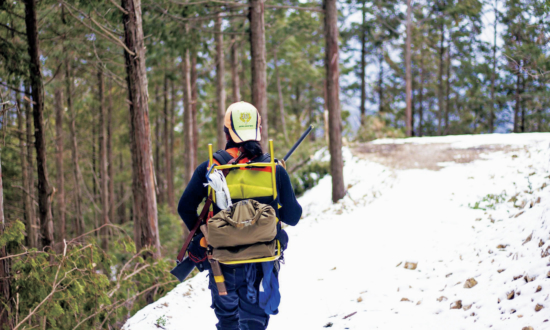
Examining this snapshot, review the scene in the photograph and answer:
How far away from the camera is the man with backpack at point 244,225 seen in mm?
2945

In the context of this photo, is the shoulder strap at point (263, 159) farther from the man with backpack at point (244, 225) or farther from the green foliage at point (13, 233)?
the green foliage at point (13, 233)

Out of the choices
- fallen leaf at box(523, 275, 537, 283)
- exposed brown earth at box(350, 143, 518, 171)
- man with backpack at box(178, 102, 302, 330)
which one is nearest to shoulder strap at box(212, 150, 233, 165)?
man with backpack at box(178, 102, 302, 330)

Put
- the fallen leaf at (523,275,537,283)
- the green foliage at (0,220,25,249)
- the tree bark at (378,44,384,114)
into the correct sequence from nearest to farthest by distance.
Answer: the green foliage at (0,220,25,249)
the fallen leaf at (523,275,537,283)
the tree bark at (378,44,384,114)

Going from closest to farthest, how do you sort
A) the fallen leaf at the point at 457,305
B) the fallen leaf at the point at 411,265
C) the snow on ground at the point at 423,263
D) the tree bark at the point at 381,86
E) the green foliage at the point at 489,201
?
the snow on ground at the point at 423,263, the fallen leaf at the point at 457,305, the fallen leaf at the point at 411,265, the green foliage at the point at 489,201, the tree bark at the point at 381,86

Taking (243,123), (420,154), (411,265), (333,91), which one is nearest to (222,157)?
(243,123)

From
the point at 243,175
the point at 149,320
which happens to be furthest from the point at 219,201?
the point at 149,320

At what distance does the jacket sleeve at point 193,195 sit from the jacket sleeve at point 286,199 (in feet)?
1.92

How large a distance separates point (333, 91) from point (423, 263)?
20.7ft

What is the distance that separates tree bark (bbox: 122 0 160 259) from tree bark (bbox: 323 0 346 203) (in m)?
5.61

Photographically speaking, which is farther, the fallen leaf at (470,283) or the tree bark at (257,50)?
the tree bark at (257,50)

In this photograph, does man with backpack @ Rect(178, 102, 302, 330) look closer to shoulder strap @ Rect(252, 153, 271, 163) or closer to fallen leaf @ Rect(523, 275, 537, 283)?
shoulder strap @ Rect(252, 153, 271, 163)

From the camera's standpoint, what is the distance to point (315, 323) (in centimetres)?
511

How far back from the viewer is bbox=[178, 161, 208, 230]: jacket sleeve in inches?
129

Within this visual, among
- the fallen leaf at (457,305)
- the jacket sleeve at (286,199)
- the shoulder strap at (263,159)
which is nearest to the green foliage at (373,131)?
the fallen leaf at (457,305)
